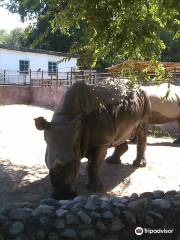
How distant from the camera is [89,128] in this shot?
24.0 ft

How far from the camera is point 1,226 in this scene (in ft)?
14.6

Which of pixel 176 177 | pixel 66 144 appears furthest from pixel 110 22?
pixel 176 177

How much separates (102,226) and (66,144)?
1.98 meters

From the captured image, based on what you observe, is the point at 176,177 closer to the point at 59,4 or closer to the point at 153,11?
the point at 153,11

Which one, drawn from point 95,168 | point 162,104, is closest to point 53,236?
point 95,168

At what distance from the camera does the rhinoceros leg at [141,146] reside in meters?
9.56

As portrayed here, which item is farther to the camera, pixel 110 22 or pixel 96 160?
pixel 96 160

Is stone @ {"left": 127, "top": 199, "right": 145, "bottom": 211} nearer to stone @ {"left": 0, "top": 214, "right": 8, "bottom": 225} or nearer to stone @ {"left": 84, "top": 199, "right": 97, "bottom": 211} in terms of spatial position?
stone @ {"left": 84, "top": 199, "right": 97, "bottom": 211}

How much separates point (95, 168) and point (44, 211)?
314 centimetres

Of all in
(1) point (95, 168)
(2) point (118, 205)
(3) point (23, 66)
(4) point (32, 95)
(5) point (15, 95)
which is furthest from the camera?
(3) point (23, 66)

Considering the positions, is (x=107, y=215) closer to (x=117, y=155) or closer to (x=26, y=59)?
(x=117, y=155)

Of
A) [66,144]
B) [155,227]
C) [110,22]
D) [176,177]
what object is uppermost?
[110,22]

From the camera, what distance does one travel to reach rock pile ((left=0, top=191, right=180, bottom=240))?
14.6 feet

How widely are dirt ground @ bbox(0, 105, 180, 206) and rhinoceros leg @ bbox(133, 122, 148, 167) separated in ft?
0.49
